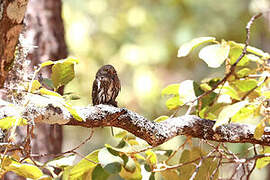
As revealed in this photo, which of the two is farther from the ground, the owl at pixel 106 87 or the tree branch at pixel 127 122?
the owl at pixel 106 87

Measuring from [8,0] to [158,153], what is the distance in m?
0.74

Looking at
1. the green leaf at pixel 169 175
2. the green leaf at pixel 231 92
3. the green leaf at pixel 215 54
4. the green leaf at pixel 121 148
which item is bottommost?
the green leaf at pixel 169 175

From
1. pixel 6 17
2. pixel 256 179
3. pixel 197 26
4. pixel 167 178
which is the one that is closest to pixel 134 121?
pixel 167 178

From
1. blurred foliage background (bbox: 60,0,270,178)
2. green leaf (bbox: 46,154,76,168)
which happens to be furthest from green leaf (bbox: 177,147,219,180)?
blurred foliage background (bbox: 60,0,270,178)

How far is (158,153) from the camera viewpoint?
1799mm

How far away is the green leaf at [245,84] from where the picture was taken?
1816 mm

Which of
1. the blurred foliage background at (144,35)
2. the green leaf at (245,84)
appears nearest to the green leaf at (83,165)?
the green leaf at (245,84)

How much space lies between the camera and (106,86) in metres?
1.65

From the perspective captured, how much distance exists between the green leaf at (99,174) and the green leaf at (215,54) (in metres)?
0.47

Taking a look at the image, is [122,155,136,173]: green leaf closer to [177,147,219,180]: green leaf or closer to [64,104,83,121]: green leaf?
[177,147,219,180]: green leaf

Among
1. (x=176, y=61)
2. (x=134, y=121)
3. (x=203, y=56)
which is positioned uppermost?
(x=176, y=61)

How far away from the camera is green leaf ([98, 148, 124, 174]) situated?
1.55m

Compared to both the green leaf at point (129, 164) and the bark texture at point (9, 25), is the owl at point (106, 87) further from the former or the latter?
the bark texture at point (9, 25)

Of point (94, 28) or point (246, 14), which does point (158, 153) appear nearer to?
point (94, 28)
